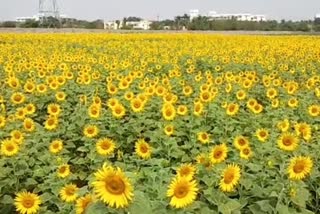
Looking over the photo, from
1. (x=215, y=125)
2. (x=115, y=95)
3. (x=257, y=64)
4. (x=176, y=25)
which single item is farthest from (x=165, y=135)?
(x=176, y=25)

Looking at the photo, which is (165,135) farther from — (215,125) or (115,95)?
(115,95)

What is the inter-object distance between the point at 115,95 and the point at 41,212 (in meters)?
2.83

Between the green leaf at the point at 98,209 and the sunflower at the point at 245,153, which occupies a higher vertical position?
the green leaf at the point at 98,209

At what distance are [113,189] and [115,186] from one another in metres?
0.01

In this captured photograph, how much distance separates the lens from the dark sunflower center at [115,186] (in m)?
1.70

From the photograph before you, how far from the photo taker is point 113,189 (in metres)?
1.71

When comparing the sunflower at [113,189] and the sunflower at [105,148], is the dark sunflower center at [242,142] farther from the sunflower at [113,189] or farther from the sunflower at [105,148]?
the sunflower at [113,189]

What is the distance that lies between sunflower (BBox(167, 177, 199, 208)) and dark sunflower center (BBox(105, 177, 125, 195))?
1.08 feet

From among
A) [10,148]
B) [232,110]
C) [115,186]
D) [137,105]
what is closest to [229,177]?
[115,186]

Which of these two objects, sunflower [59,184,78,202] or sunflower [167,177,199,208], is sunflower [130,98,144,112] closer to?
sunflower [59,184,78,202]

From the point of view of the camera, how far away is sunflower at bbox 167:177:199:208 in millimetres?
1951

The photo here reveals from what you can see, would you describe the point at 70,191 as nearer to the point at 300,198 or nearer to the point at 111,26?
the point at 300,198

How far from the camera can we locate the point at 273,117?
475cm

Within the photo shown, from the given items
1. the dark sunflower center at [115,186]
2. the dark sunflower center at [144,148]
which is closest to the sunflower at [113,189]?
the dark sunflower center at [115,186]
